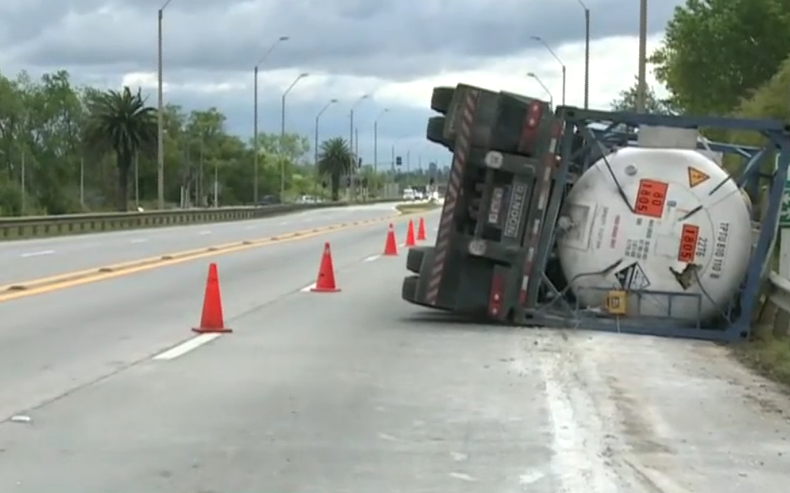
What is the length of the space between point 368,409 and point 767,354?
17.4 feet

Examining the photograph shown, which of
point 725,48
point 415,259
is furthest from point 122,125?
point 415,259

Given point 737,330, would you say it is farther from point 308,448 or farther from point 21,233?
point 21,233

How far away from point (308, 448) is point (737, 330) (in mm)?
7848

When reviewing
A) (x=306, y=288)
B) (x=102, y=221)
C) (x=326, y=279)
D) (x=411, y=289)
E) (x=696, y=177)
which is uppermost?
(x=696, y=177)

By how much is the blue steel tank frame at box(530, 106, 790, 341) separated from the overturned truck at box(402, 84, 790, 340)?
2cm

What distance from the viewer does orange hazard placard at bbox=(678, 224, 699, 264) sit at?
1576 cm

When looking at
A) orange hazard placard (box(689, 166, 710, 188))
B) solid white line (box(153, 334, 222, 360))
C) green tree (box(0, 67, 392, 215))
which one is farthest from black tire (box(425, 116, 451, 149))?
green tree (box(0, 67, 392, 215))

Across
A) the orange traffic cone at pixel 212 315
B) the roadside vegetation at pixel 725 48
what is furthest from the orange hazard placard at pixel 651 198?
the roadside vegetation at pixel 725 48

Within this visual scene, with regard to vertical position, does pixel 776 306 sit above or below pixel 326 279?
above

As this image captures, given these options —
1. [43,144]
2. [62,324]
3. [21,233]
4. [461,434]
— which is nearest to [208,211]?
[21,233]

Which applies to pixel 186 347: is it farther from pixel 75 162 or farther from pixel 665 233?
pixel 75 162

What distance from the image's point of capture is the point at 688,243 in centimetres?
1580

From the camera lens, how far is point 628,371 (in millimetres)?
13180

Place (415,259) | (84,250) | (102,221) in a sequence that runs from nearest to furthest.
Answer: (415,259) < (84,250) < (102,221)
